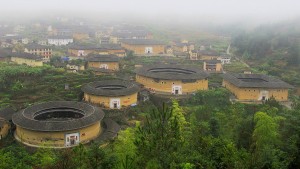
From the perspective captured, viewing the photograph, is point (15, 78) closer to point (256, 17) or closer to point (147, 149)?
point (147, 149)

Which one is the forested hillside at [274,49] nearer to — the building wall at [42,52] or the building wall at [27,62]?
the building wall at [27,62]

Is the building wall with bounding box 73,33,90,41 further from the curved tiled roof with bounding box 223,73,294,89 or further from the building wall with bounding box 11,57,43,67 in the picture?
the curved tiled roof with bounding box 223,73,294,89

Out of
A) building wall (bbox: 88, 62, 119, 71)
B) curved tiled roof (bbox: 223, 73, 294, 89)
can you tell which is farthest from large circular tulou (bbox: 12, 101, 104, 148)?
building wall (bbox: 88, 62, 119, 71)

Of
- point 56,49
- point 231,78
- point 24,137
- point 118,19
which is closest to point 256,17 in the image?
point 118,19

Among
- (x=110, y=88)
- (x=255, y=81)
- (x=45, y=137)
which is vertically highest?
(x=255, y=81)

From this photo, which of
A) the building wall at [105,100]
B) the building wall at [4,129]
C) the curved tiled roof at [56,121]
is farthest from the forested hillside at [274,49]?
the building wall at [4,129]

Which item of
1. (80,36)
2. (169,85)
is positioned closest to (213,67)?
(169,85)

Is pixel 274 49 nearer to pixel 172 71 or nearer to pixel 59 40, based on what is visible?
pixel 172 71
